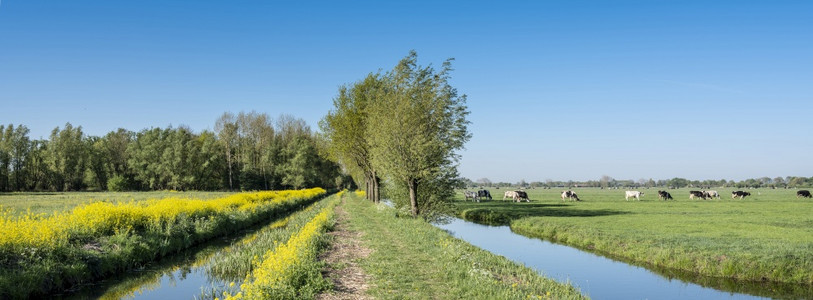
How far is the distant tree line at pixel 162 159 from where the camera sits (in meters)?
79.2

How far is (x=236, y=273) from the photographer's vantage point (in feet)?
47.9

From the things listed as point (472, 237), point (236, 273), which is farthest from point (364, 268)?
point (472, 237)

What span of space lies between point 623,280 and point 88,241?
60.8ft

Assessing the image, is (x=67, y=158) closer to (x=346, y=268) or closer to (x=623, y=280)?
(x=346, y=268)

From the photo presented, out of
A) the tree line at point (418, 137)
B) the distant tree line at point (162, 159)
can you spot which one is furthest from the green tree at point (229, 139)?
the tree line at point (418, 137)

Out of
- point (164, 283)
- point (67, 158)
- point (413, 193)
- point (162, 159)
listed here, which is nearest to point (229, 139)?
point (162, 159)

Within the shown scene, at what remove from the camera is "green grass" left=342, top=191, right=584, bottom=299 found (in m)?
10.3

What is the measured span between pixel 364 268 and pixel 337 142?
3197 cm

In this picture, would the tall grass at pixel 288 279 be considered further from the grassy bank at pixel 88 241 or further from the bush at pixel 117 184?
the bush at pixel 117 184

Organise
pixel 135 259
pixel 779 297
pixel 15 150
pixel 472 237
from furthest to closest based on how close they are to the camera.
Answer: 1. pixel 15 150
2. pixel 472 237
3. pixel 135 259
4. pixel 779 297

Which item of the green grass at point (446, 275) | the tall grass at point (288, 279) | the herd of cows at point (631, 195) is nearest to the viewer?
the tall grass at point (288, 279)

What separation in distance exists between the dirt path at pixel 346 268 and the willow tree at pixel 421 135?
8819mm

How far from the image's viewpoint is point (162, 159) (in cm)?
8050

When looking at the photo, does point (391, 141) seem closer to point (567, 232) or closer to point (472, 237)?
point (472, 237)
